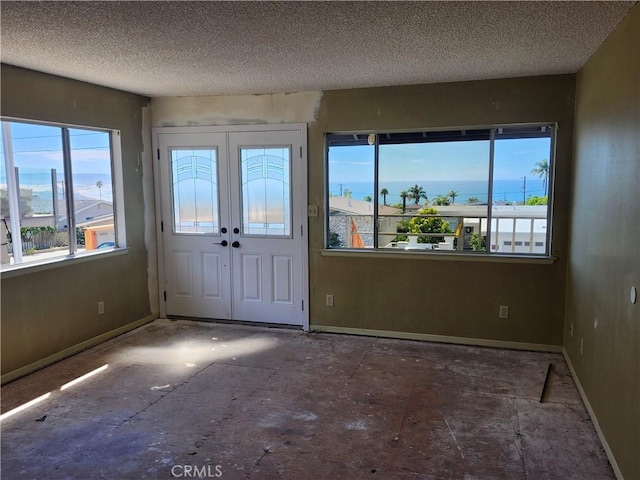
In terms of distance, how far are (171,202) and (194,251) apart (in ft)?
1.97

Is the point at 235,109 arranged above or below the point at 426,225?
above

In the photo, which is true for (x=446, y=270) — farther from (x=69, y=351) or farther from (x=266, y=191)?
(x=69, y=351)

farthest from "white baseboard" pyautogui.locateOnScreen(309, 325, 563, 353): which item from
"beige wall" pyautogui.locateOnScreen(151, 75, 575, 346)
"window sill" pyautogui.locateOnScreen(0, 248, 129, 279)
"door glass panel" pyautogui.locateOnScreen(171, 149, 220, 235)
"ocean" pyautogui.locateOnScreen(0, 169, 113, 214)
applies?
"ocean" pyautogui.locateOnScreen(0, 169, 113, 214)

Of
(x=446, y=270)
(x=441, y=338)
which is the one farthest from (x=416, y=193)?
(x=441, y=338)

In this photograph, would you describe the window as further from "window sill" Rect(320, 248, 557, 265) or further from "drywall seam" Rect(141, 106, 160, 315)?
"window sill" Rect(320, 248, 557, 265)

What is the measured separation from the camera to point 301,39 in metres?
2.81

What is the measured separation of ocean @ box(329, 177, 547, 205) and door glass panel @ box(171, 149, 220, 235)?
1422 mm

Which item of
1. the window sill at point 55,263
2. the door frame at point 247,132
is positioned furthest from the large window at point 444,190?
the window sill at point 55,263

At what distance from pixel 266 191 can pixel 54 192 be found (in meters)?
1.92

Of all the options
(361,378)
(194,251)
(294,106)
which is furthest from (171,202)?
(361,378)

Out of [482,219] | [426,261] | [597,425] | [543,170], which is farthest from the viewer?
[426,261]

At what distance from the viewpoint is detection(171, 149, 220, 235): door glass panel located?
488 centimetres

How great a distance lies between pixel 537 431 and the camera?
276 centimetres

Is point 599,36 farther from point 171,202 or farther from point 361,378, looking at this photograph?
point 171,202
